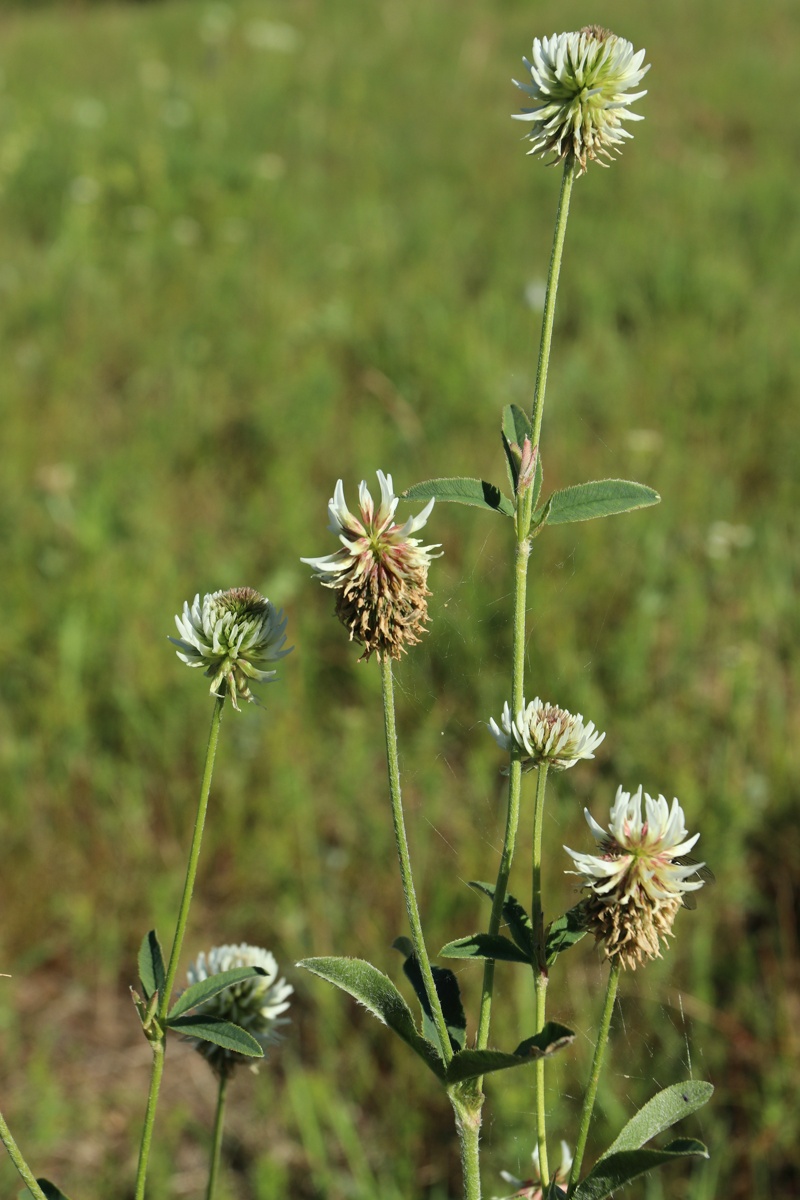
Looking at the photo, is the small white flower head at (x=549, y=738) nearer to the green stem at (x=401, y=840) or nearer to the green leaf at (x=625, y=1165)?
the green stem at (x=401, y=840)

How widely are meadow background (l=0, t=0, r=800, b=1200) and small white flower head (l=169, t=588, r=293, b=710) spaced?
0.90 meters

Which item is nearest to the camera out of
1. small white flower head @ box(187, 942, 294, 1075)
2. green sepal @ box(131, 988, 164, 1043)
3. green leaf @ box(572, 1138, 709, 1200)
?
green leaf @ box(572, 1138, 709, 1200)

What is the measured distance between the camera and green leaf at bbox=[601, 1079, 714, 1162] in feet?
1.96

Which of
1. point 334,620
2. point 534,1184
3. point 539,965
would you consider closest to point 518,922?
point 539,965

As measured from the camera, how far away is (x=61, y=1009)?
2334 millimetres

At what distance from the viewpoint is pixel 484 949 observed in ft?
2.03

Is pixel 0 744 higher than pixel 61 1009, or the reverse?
pixel 0 744

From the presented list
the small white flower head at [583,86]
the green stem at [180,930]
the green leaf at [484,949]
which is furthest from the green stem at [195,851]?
the small white flower head at [583,86]

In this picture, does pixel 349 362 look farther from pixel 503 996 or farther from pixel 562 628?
pixel 503 996

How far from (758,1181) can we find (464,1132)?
1.48 meters

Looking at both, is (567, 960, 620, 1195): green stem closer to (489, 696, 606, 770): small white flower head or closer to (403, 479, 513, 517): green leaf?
(489, 696, 606, 770): small white flower head

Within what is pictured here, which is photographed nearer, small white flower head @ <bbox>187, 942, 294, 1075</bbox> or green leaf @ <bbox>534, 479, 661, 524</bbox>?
green leaf @ <bbox>534, 479, 661, 524</bbox>

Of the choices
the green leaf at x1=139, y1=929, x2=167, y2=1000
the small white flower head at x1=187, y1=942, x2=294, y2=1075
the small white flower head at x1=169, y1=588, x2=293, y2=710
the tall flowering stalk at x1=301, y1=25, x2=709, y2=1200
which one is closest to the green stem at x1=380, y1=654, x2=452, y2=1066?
the tall flowering stalk at x1=301, y1=25, x2=709, y2=1200

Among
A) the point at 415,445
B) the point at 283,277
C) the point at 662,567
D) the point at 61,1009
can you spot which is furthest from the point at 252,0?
the point at 61,1009
